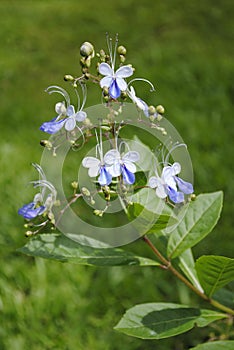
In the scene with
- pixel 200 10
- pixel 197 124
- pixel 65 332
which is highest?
pixel 200 10

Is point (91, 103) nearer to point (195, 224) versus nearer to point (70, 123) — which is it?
point (195, 224)

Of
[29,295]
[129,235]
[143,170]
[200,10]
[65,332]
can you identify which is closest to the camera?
[143,170]

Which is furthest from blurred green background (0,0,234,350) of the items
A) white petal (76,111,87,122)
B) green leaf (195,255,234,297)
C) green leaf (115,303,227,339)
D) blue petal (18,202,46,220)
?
white petal (76,111,87,122)

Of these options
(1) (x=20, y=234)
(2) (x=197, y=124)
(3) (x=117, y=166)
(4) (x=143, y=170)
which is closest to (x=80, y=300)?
(1) (x=20, y=234)

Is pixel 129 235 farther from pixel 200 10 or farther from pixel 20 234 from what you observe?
pixel 200 10

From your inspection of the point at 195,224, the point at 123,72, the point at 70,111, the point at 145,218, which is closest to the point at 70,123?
the point at 70,111

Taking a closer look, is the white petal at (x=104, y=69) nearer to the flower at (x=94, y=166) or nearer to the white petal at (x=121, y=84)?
the white petal at (x=121, y=84)

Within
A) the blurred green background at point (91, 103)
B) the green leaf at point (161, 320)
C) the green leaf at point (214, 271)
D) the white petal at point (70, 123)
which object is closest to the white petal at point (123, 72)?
the white petal at point (70, 123)
